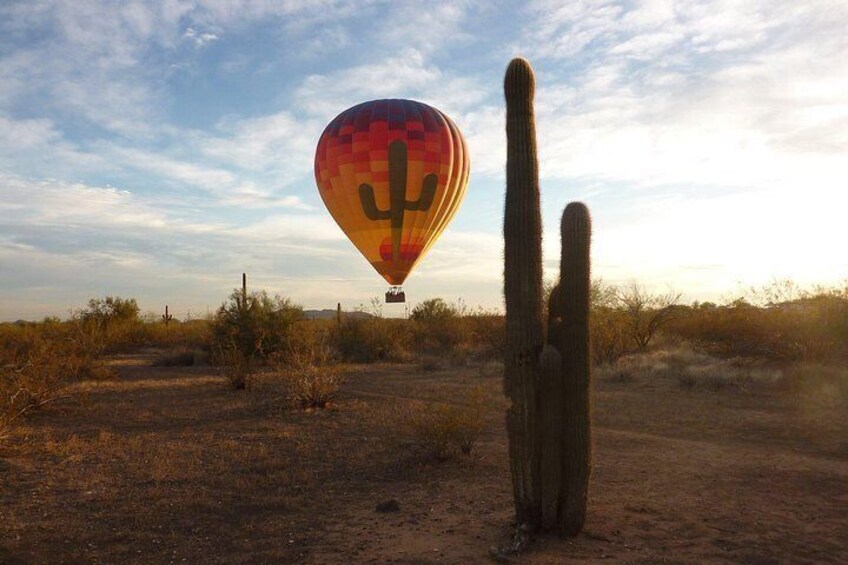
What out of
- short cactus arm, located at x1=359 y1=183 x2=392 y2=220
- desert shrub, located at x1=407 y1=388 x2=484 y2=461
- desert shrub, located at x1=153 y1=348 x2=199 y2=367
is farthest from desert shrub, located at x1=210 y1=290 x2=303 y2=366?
desert shrub, located at x1=407 y1=388 x2=484 y2=461

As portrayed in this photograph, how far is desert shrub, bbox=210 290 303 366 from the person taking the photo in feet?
75.4

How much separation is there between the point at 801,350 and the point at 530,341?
56.1ft

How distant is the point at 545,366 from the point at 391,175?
11.8 metres

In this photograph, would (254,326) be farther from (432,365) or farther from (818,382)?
(818,382)

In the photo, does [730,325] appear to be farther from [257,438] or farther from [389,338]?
[257,438]

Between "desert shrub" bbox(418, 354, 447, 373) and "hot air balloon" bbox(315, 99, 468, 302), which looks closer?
"hot air balloon" bbox(315, 99, 468, 302)

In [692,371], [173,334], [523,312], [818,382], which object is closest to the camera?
[523,312]

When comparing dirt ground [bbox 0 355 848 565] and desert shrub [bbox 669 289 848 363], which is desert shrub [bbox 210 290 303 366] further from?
desert shrub [bbox 669 289 848 363]

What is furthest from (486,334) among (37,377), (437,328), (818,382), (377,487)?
(377,487)

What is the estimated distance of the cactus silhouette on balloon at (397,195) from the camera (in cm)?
1728

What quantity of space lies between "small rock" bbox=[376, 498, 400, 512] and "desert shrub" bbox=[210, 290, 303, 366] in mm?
15529

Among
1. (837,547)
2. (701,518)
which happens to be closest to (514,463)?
(701,518)

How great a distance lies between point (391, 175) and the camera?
17438mm

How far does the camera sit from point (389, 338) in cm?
2805
